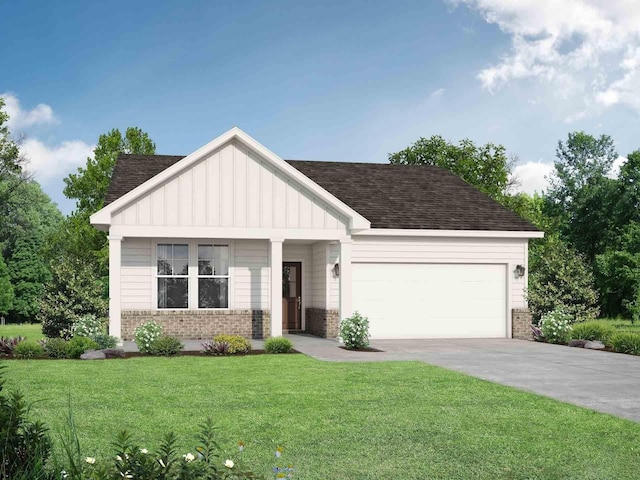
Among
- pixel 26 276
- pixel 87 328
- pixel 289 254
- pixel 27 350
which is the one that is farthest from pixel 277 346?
pixel 26 276

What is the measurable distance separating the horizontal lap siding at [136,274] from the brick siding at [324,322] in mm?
4986

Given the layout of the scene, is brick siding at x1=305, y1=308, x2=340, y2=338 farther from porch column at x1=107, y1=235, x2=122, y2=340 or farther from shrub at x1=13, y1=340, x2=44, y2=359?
shrub at x1=13, y1=340, x2=44, y2=359

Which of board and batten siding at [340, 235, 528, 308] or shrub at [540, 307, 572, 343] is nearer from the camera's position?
shrub at [540, 307, 572, 343]

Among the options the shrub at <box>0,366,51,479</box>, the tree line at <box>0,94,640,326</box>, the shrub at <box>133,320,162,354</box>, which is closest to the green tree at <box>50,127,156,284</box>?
the tree line at <box>0,94,640,326</box>

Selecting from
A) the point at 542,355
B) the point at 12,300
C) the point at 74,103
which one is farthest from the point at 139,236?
the point at 12,300

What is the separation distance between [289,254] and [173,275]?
392 centimetres

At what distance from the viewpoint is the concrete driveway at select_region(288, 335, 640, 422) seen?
10695mm

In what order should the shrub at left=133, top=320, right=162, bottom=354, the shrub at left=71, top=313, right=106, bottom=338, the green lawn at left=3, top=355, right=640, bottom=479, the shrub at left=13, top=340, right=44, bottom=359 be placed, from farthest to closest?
the shrub at left=71, top=313, right=106, bottom=338 < the shrub at left=133, top=320, right=162, bottom=354 < the shrub at left=13, top=340, right=44, bottom=359 < the green lawn at left=3, top=355, right=640, bottom=479

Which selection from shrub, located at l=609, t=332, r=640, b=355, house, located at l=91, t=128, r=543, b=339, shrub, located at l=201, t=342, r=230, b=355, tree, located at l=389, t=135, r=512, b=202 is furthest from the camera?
tree, located at l=389, t=135, r=512, b=202

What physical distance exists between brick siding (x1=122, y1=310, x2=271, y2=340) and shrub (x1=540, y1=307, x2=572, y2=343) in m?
7.97

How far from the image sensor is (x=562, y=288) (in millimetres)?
23250

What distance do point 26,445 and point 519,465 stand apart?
431 cm

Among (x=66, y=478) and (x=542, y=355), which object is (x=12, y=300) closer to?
(x=542, y=355)

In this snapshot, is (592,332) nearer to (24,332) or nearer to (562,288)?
(562,288)
